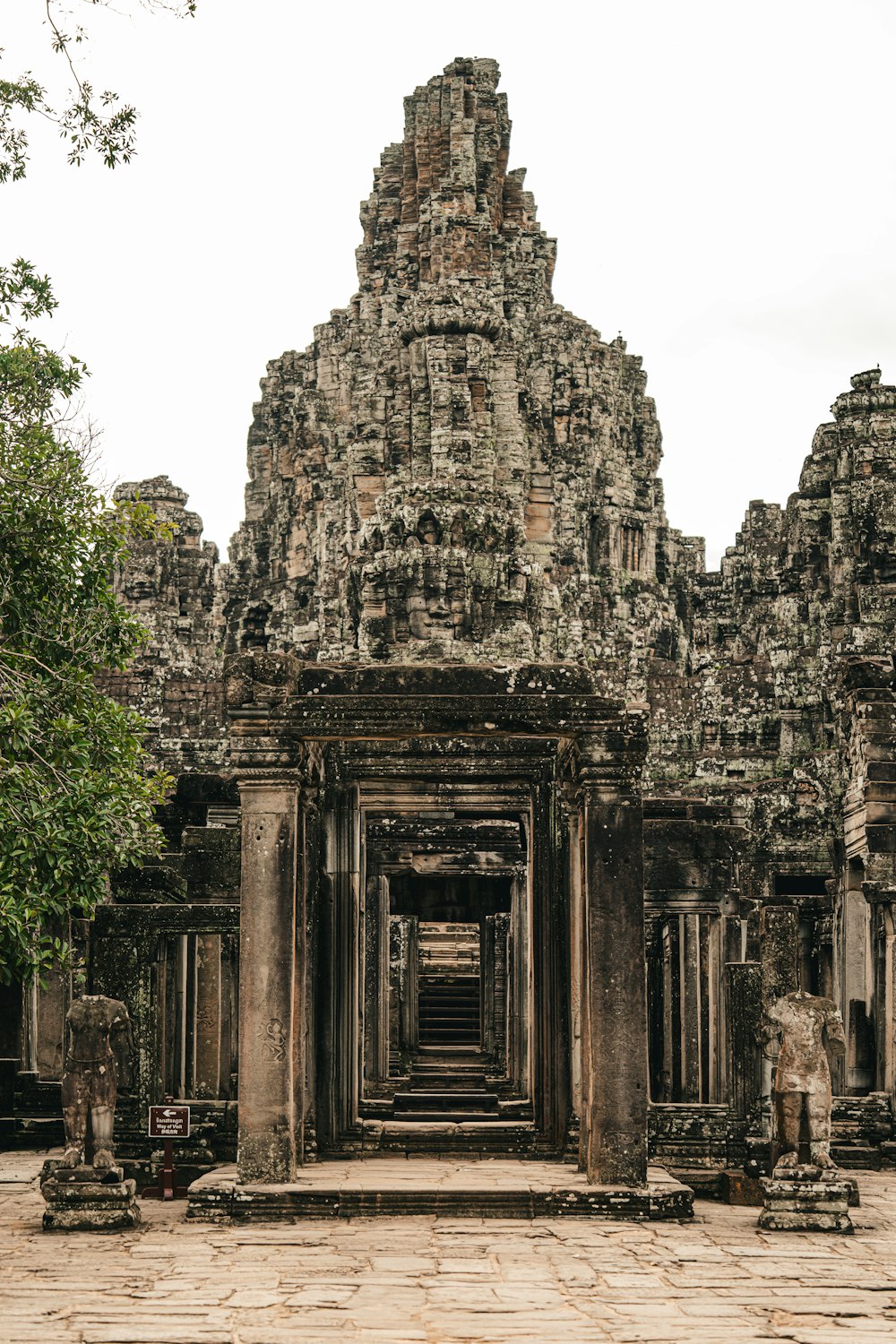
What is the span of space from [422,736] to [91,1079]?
326 cm

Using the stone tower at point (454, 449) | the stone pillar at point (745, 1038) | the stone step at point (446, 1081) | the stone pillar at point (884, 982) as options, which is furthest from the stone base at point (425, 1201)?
the stone tower at point (454, 449)

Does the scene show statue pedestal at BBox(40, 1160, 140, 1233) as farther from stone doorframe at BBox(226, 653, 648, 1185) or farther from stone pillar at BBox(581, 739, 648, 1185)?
stone pillar at BBox(581, 739, 648, 1185)

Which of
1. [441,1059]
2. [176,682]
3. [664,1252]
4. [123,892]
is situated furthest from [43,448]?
Result: [176,682]

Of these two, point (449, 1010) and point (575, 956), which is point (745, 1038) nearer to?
point (575, 956)

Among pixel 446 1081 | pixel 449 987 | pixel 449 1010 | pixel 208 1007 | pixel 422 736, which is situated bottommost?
pixel 446 1081

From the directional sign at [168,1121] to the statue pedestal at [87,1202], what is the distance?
100 centimetres

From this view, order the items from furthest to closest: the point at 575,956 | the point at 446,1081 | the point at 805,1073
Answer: the point at 446,1081 < the point at 575,956 < the point at 805,1073

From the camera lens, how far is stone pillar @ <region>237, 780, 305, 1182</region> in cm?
1184

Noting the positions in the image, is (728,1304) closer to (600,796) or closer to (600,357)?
(600,796)

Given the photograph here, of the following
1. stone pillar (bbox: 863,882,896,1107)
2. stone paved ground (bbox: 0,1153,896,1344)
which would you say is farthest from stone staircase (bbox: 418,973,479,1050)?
stone paved ground (bbox: 0,1153,896,1344)

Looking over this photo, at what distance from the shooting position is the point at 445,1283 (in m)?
9.25

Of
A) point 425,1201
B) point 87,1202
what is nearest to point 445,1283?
point 425,1201

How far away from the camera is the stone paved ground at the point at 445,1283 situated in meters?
8.05

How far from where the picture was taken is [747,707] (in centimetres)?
3541
